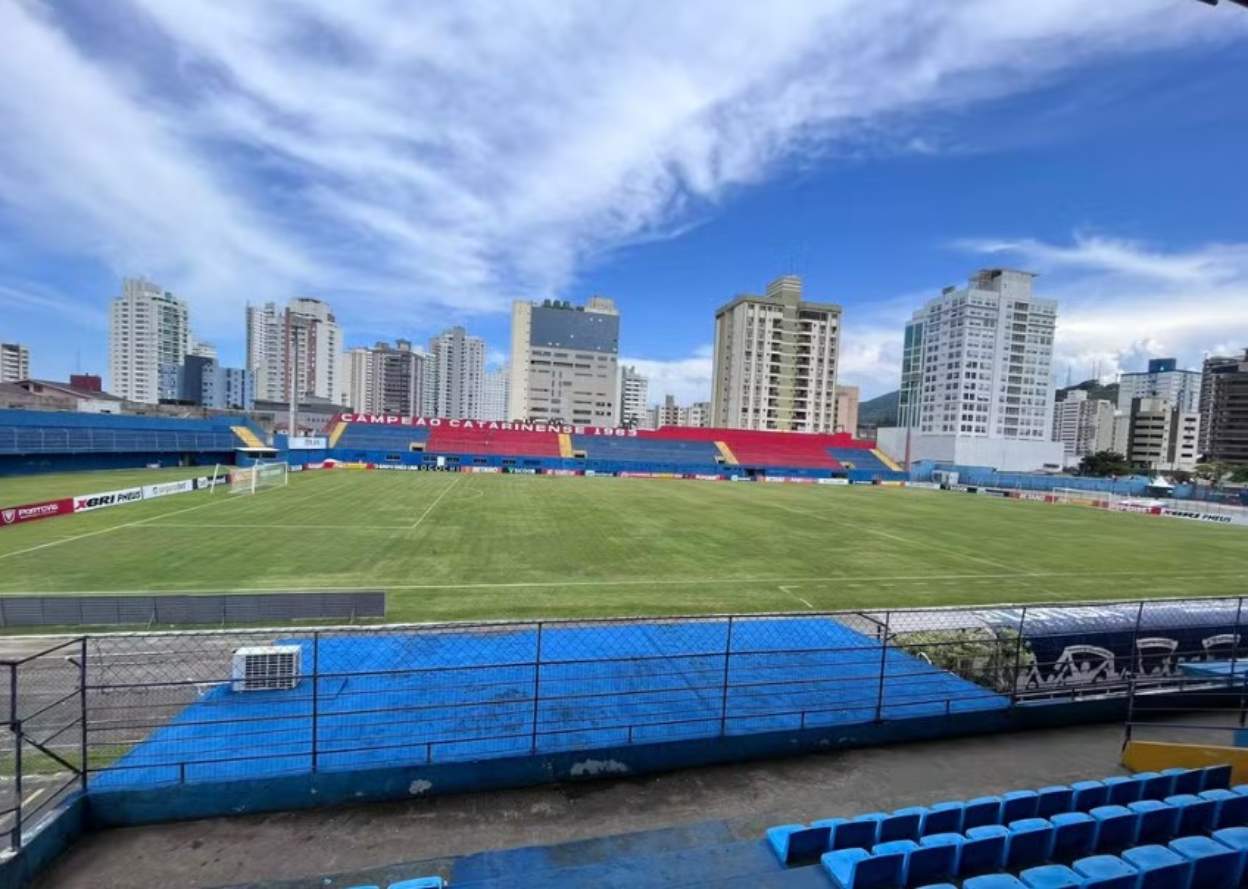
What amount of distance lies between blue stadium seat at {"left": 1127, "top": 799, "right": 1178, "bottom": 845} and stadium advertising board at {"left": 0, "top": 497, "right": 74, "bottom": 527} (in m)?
37.6

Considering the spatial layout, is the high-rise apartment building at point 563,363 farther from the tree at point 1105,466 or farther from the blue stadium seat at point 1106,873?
the blue stadium seat at point 1106,873

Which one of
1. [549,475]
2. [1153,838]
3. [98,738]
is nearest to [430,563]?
[98,738]

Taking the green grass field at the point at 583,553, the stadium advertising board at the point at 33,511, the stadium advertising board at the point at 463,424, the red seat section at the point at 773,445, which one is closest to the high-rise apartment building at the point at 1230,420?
the red seat section at the point at 773,445

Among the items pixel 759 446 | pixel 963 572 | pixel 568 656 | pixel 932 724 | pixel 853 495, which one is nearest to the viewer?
pixel 932 724

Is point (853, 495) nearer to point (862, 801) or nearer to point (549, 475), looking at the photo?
point (549, 475)

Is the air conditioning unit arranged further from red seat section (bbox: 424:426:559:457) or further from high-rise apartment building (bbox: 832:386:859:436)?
high-rise apartment building (bbox: 832:386:859:436)

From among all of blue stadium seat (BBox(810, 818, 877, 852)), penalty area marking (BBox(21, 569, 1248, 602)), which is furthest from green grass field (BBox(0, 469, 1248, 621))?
blue stadium seat (BBox(810, 818, 877, 852))

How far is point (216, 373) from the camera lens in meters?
177

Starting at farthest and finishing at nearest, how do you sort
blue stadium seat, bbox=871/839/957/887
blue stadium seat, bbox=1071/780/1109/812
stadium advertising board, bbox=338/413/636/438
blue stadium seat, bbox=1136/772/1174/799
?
stadium advertising board, bbox=338/413/636/438, blue stadium seat, bbox=1136/772/1174/799, blue stadium seat, bbox=1071/780/1109/812, blue stadium seat, bbox=871/839/957/887

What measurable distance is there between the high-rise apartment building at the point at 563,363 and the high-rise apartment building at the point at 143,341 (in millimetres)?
97708

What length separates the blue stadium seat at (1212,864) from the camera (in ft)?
15.9

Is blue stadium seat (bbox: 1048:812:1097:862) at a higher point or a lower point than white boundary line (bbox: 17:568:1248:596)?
higher

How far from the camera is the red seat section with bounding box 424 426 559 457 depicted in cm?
7144

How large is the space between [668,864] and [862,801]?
2.63 metres
